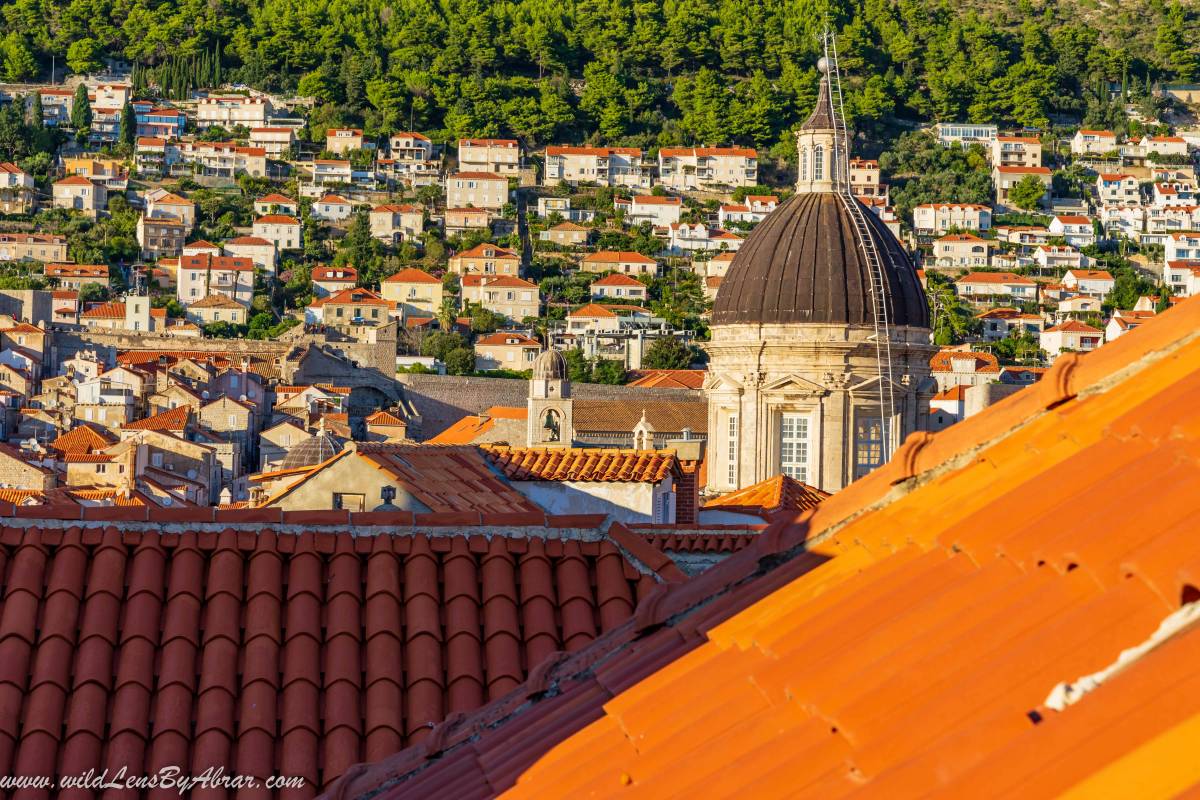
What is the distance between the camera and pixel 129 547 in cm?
763

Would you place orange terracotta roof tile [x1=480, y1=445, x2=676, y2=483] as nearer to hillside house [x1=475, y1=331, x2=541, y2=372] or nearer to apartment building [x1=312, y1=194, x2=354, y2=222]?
hillside house [x1=475, y1=331, x2=541, y2=372]

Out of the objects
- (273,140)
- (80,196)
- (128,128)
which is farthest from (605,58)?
(80,196)

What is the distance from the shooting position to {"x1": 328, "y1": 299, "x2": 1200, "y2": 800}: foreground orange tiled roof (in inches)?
109

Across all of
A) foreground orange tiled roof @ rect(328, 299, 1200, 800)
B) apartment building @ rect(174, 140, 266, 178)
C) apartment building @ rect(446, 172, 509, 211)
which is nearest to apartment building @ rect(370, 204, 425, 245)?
apartment building @ rect(446, 172, 509, 211)

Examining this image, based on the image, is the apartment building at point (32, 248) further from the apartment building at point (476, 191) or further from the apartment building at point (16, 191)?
the apartment building at point (476, 191)

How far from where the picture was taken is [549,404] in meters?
36.9

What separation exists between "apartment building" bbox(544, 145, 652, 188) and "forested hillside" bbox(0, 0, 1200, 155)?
32.6ft

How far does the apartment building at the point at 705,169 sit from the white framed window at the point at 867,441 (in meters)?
106

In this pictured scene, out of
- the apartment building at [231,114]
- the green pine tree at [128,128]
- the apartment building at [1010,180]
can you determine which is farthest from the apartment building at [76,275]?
the apartment building at [1010,180]

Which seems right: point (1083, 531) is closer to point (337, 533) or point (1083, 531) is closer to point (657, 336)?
point (337, 533)

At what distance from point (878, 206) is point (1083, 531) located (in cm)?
13057

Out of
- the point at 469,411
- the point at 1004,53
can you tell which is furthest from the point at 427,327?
the point at 1004,53

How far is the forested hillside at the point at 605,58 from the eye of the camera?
15362cm

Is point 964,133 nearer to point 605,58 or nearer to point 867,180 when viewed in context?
point 867,180
